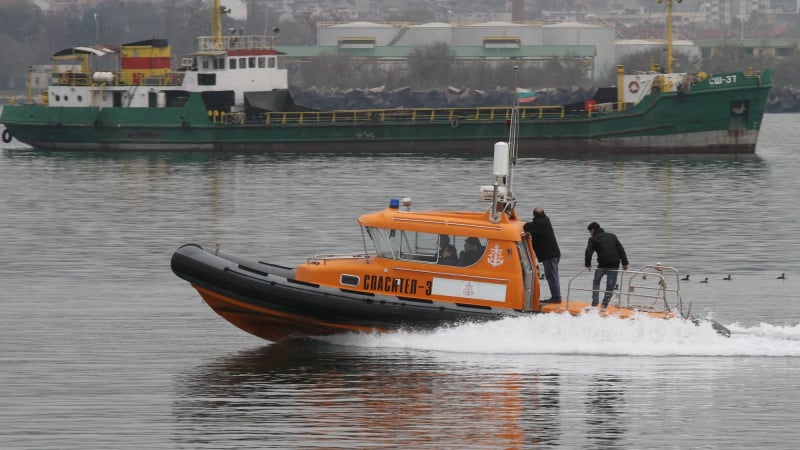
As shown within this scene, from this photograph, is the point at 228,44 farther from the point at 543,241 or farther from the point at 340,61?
the point at 340,61

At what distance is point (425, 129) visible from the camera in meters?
70.7

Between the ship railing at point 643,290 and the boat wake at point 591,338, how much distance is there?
357mm

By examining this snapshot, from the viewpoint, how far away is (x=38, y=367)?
853 inches

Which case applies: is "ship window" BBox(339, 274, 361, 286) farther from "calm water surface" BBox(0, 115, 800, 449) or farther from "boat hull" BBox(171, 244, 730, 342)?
"calm water surface" BBox(0, 115, 800, 449)

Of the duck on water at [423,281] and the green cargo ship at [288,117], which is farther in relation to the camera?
the green cargo ship at [288,117]

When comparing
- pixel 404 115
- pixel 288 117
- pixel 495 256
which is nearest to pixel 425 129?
pixel 404 115

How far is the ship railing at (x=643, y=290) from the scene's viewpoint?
2175cm

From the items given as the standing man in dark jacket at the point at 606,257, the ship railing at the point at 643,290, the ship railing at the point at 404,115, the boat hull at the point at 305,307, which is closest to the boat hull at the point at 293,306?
the boat hull at the point at 305,307

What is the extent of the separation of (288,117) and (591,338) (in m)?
52.8

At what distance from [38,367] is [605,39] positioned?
481 feet

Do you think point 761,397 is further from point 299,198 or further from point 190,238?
point 299,198

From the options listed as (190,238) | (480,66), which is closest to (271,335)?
(190,238)

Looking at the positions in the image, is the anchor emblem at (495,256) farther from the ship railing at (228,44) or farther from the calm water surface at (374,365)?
the ship railing at (228,44)

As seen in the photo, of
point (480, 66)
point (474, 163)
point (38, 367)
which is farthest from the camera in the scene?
point (480, 66)
